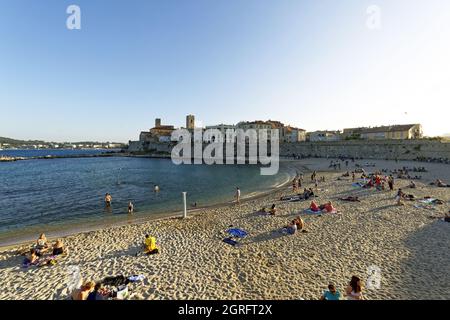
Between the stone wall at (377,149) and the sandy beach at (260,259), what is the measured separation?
4234 centimetres

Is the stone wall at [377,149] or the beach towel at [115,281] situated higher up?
A: the stone wall at [377,149]

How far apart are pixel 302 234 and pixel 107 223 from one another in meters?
10.6

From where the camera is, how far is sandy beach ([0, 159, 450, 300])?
6004 millimetres

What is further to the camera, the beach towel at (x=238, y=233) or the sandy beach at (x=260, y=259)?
the beach towel at (x=238, y=233)

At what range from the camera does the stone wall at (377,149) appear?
43194mm

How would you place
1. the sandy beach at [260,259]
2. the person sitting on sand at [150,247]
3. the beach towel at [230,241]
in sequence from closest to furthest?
the sandy beach at [260,259]
the person sitting on sand at [150,247]
the beach towel at [230,241]

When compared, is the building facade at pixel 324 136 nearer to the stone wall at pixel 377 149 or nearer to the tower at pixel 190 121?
the stone wall at pixel 377 149

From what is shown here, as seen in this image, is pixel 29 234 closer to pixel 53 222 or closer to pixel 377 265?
pixel 53 222

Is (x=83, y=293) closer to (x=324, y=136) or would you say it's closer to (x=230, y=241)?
(x=230, y=241)

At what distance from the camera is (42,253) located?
8359 mm

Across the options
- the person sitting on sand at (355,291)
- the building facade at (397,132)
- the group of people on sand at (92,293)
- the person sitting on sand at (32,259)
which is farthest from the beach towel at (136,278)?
the building facade at (397,132)

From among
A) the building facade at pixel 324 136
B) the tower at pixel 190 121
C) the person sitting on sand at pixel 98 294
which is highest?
the tower at pixel 190 121

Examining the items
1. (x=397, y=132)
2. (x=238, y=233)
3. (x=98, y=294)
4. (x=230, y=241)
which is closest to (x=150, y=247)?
(x=98, y=294)

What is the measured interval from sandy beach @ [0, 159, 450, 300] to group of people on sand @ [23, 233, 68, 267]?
274 mm
